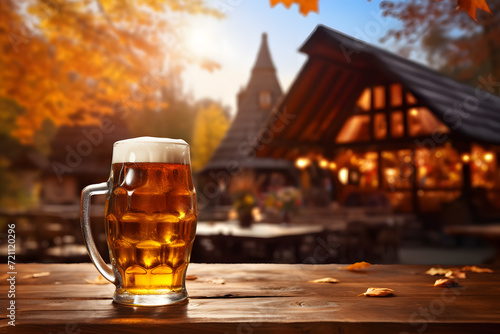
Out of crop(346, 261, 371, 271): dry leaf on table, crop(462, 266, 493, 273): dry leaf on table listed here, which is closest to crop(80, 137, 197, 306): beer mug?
crop(346, 261, 371, 271): dry leaf on table

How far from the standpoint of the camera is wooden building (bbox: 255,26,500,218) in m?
9.98

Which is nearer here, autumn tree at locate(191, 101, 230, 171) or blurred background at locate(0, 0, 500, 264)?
blurred background at locate(0, 0, 500, 264)

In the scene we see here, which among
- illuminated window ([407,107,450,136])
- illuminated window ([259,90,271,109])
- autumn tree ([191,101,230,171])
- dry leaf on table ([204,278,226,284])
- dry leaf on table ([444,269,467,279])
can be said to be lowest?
dry leaf on table ([444,269,467,279])

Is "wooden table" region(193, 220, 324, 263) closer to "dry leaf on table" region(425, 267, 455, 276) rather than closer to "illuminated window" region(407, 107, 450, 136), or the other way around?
"dry leaf on table" region(425, 267, 455, 276)

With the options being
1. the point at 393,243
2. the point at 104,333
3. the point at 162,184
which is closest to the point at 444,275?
the point at 162,184

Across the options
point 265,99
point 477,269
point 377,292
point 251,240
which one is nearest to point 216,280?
point 377,292

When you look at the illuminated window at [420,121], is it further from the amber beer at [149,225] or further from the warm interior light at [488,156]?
the amber beer at [149,225]

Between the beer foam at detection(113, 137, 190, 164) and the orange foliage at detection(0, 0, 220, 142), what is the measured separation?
5138 millimetres

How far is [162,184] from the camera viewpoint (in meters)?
0.95

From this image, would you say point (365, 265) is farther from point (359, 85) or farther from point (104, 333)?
point (359, 85)

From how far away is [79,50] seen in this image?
6.68 meters

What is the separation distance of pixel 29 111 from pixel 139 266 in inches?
269

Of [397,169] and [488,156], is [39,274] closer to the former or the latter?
[397,169]

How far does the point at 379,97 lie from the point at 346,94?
2.81ft
